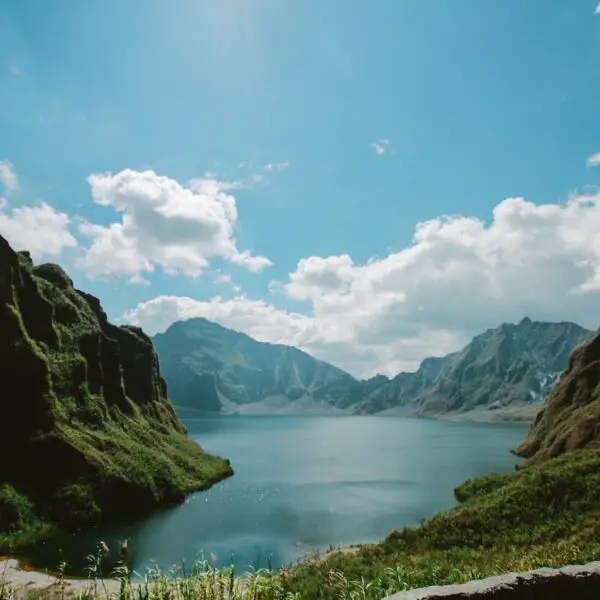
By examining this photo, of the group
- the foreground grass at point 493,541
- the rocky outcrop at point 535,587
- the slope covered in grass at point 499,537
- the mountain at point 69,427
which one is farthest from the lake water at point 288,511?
the rocky outcrop at point 535,587

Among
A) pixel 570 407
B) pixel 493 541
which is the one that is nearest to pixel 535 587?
pixel 493 541

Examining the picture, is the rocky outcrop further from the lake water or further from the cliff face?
the cliff face

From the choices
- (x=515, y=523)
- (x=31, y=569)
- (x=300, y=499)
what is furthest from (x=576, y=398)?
(x=31, y=569)

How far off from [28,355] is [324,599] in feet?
194

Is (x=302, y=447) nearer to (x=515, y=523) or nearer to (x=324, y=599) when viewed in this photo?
(x=515, y=523)

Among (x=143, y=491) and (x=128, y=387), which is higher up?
(x=128, y=387)

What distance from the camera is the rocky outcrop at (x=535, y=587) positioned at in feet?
32.4

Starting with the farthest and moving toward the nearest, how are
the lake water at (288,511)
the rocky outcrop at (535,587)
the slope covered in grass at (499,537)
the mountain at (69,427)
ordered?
the mountain at (69,427) < the lake water at (288,511) < the slope covered in grass at (499,537) < the rocky outcrop at (535,587)

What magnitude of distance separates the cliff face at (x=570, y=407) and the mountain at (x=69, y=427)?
209 ft

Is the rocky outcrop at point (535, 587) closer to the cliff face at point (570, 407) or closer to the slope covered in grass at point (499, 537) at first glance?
the slope covered in grass at point (499, 537)

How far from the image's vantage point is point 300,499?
8269 centimetres

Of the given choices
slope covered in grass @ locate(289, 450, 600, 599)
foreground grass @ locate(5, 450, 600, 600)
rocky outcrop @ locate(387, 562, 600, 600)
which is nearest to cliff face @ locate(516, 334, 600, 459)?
slope covered in grass @ locate(289, 450, 600, 599)

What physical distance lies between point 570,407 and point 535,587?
4816 inches

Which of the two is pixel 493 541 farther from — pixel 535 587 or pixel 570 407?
pixel 570 407
